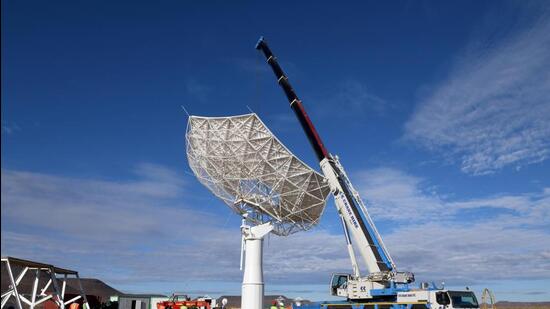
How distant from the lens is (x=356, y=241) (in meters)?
38.5

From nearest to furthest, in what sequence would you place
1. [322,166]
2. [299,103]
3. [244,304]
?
[244,304]
[322,166]
[299,103]

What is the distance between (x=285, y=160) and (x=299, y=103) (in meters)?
8.17

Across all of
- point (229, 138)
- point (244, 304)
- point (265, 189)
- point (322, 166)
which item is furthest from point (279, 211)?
point (244, 304)

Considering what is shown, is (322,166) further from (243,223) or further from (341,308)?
(341,308)

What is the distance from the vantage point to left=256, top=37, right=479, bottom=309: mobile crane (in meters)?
31.4

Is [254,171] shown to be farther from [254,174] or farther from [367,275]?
[367,275]

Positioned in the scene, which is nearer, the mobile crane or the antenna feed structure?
the mobile crane

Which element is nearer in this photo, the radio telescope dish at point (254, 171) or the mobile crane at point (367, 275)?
the mobile crane at point (367, 275)

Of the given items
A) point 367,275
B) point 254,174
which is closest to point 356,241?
point 367,275

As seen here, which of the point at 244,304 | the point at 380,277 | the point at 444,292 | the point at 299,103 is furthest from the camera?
the point at 299,103

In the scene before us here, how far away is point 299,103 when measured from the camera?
147ft

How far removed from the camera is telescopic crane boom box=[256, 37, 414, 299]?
36031 millimetres

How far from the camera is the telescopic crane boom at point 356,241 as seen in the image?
36.0 metres

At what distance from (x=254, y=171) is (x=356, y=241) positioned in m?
10.4
